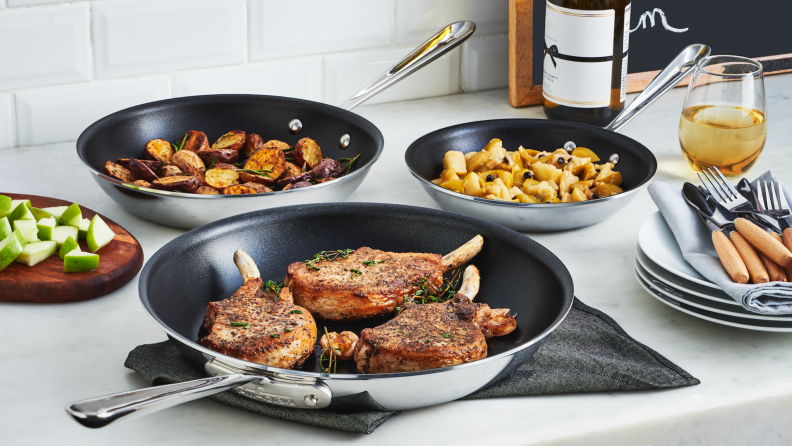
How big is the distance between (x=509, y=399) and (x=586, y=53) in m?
0.90

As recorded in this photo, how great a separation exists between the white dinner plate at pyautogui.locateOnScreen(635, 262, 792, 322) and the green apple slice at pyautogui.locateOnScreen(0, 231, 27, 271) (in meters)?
0.85

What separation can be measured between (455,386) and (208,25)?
1.11 metres

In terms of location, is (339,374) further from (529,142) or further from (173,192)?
(529,142)

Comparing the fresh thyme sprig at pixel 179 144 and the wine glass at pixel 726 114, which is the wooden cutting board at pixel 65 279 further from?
the wine glass at pixel 726 114

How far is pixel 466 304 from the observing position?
0.95 metres

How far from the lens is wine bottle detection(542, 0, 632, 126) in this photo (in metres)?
1.54

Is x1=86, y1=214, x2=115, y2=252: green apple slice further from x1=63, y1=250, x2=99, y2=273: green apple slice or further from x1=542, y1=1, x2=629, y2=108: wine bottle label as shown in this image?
x1=542, y1=1, x2=629, y2=108: wine bottle label

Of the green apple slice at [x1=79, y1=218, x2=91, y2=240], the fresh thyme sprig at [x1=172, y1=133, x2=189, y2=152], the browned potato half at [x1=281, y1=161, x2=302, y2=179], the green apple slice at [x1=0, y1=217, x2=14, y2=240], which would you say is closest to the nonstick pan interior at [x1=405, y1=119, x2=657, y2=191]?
the browned potato half at [x1=281, y1=161, x2=302, y2=179]

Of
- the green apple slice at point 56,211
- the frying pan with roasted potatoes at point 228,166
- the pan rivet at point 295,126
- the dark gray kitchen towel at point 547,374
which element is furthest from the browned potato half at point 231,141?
the dark gray kitchen towel at point 547,374

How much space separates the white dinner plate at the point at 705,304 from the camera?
944mm

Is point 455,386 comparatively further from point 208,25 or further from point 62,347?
point 208,25

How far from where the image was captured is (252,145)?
1.45 metres

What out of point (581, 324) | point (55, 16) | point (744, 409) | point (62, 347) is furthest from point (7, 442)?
point (55, 16)

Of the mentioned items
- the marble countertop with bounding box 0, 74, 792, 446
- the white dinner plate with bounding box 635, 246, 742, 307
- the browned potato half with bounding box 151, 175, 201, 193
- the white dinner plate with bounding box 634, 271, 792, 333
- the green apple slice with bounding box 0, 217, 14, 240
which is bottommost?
the marble countertop with bounding box 0, 74, 792, 446
